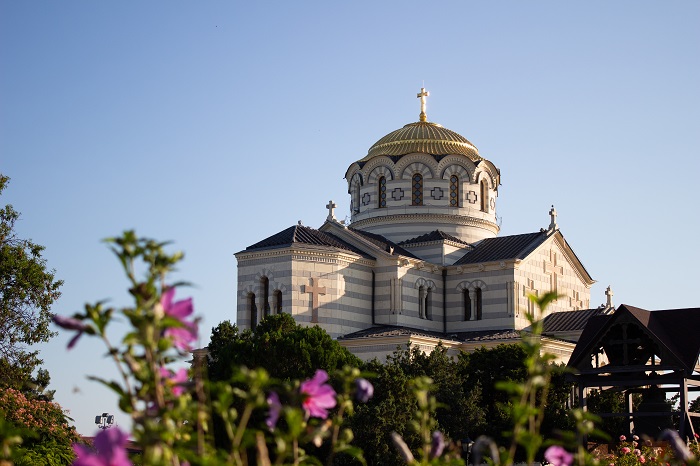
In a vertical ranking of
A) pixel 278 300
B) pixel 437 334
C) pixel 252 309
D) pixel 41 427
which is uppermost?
pixel 278 300

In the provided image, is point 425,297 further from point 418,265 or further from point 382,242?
point 382,242

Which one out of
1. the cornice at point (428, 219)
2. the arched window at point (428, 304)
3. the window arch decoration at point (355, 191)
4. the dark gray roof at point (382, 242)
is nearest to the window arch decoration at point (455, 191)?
the cornice at point (428, 219)

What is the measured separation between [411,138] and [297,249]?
11.1m

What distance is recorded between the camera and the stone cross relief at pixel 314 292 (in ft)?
156

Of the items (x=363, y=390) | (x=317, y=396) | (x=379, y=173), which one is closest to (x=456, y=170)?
(x=379, y=173)

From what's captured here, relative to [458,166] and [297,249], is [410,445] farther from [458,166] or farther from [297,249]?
[458,166]

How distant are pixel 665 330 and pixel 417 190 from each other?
91.7ft

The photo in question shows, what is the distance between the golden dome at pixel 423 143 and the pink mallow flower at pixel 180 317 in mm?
49090

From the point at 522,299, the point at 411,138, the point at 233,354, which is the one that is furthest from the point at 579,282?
the point at 233,354

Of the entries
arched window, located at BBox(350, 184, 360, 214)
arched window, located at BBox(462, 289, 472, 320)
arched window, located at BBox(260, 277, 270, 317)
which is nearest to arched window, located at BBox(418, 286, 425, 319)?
arched window, located at BBox(462, 289, 472, 320)

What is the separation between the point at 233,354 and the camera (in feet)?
125

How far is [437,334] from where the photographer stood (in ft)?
164

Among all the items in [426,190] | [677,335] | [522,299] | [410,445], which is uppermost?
[426,190]

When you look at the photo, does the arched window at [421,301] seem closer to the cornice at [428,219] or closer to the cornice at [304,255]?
the cornice at [304,255]
